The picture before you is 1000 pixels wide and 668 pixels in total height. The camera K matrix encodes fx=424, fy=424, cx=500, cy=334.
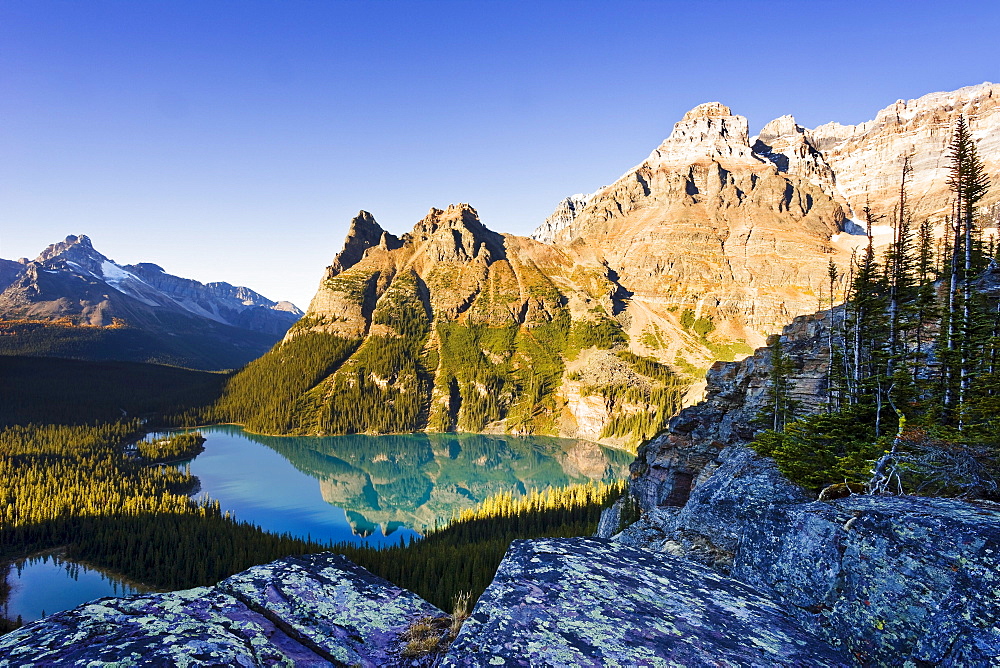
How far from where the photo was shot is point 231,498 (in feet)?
346

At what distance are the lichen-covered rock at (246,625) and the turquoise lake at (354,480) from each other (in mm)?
81437

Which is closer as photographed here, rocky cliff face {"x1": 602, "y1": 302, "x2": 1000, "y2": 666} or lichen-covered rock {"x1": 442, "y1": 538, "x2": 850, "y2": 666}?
lichen-covered rock {"x1": 442, "y1": 538, "x2": 850, "y2": 666}

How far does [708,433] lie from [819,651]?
47.0m

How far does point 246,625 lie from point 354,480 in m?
134

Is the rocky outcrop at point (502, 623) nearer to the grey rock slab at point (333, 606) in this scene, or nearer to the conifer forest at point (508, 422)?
the grey rock slab at point (333, 606)

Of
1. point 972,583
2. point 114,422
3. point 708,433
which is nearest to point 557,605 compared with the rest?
point 972,583

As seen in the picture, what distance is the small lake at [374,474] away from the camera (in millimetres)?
98000

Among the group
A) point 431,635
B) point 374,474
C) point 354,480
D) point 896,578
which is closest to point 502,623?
point 431,635

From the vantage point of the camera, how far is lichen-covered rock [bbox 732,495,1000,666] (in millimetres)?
4066

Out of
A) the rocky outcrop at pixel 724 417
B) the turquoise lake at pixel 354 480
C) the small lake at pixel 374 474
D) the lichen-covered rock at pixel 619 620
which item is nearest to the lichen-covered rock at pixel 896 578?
the lichen-covered rock at pixel 619 620

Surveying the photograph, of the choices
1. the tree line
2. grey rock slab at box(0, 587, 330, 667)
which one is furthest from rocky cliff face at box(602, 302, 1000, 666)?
grey rock slab at box(0, 587, 330, 667)

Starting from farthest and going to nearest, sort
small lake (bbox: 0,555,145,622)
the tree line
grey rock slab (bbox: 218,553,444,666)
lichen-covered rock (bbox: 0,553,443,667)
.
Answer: small lake (bbox: 0,555,145,622) → the tree line → grey rock slab (bbox: 218,553,444,666) → lichen-covered rock (bbox: 0,553,443,667)

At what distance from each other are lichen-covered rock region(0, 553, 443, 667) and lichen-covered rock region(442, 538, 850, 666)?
2.05m

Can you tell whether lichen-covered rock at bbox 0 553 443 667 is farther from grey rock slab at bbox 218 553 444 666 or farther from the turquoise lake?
the turquoise lake
